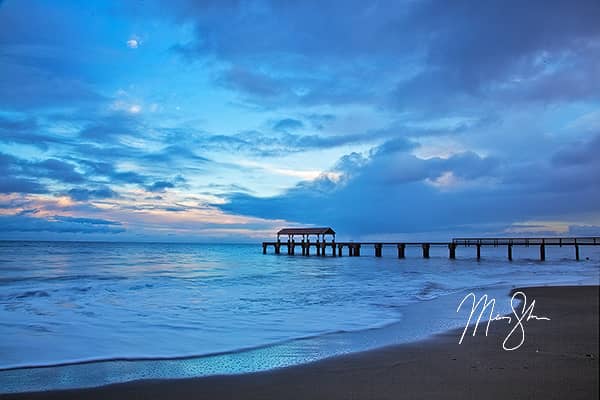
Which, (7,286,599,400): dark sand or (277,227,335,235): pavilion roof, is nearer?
(7,286,599,400): dark sand

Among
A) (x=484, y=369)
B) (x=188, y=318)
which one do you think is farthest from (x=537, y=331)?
(x=188, y=318)

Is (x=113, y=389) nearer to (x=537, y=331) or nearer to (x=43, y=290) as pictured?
(x=537, y=331)

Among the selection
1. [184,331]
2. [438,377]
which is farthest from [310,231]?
[438,377]

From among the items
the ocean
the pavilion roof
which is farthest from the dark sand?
the pavilion roof

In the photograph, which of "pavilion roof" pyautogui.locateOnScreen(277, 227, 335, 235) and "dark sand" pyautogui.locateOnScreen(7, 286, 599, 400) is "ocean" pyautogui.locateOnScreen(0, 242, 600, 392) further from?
"pavilion roof" pyautogui.locateOnScreen(277, 227, 335, 235)

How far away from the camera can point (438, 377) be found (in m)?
3.98

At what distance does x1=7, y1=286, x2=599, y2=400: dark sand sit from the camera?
135 inches

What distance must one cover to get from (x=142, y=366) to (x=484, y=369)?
4.10 metres

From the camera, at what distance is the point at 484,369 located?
13.1 ft

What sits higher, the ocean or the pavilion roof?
the pavilion roof

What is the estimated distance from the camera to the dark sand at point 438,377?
3.44 m

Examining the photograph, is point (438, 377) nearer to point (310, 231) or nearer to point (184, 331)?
point (184, 331)

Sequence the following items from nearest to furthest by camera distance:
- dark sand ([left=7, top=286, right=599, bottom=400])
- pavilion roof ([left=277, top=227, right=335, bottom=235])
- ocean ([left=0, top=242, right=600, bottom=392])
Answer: dark sand ([left=7, top=286, right=599, bottom=400]) < ocean ([left=0, top=242, right=600, bottom=392]) < pavilion roof ([left=277, top=227, right=335, bottom=235])

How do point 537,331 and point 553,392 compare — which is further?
point 537,331
